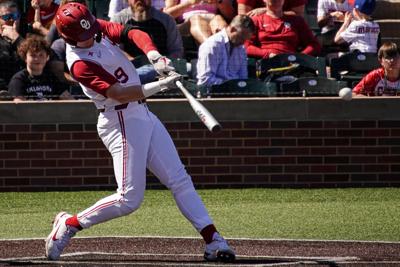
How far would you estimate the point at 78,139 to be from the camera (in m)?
10.8

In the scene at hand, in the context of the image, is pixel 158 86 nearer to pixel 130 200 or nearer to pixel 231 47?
pixel 130 200

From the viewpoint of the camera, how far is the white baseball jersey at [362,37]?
→ 12.5m

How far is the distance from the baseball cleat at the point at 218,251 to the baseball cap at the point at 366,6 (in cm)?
650

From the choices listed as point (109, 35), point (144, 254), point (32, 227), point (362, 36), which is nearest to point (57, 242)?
point (144, 254)

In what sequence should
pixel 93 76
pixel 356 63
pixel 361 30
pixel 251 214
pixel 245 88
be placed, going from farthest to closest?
pixel 361 30 < pixel 356 63 < pixel 245 88 < pixel 251 214 < pixel 93 76

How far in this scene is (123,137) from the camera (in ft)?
22.4

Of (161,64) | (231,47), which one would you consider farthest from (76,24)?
(231,47)

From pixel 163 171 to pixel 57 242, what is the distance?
84 cm

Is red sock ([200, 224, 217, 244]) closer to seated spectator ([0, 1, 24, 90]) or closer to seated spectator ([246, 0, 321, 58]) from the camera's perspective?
seated spectator ([0, 1, 24, 90])

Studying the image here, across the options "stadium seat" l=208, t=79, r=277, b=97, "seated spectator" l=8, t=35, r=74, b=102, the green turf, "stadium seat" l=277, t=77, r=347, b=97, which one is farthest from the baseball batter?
"stadium seat" l=277, t=77, r=347, b=97

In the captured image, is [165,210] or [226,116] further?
[226,116]

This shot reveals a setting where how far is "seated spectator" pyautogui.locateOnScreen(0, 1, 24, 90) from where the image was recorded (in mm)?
11367

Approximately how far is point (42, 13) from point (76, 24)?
19.3 ft

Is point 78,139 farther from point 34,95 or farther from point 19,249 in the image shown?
point 19,249
